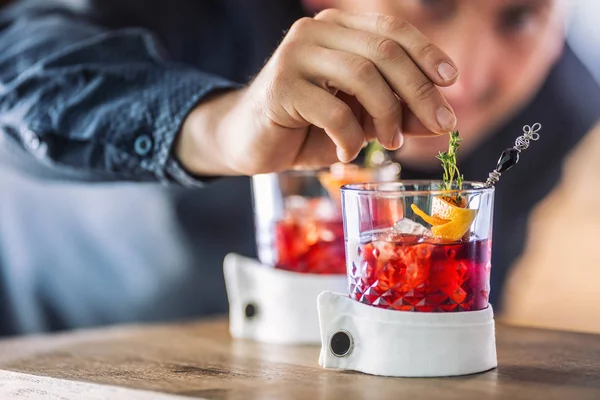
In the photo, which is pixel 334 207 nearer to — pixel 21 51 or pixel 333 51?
pixel 333 51

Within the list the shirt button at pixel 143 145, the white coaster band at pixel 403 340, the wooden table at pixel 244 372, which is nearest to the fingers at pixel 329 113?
the white coaster band at pixel 403 340

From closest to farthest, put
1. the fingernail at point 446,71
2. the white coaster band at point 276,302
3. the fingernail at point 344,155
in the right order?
the fingernail at point 446,71 < the fingernail at point 344,155 < the white coaster band at point 276,302

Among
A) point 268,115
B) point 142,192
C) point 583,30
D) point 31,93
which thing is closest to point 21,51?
point 31,93

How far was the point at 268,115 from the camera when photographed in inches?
48.5

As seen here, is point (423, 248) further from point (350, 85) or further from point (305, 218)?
point (305, 218)

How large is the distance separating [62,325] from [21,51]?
1191 mm

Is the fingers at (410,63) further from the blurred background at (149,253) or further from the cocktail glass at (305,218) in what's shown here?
the blurred background at (149,253)

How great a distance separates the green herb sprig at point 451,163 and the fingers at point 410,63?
0.13 ft

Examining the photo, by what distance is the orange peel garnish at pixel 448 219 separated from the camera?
105 centimetres

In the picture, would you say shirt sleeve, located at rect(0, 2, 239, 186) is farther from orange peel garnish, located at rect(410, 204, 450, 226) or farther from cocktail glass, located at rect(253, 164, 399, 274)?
orange peel garnish, located at rect(410, 204, 450, 226)

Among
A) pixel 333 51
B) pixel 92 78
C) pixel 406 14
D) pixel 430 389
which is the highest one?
pixel 406 14

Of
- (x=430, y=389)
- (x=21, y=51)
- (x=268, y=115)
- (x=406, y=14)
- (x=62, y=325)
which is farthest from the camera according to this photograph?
(x=62, y=325)

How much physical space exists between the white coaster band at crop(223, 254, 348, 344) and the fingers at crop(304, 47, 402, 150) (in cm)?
41

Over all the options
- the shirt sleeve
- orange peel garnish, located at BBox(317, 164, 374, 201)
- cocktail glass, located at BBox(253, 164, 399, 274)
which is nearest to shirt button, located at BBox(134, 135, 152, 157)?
the shirt sleeve
